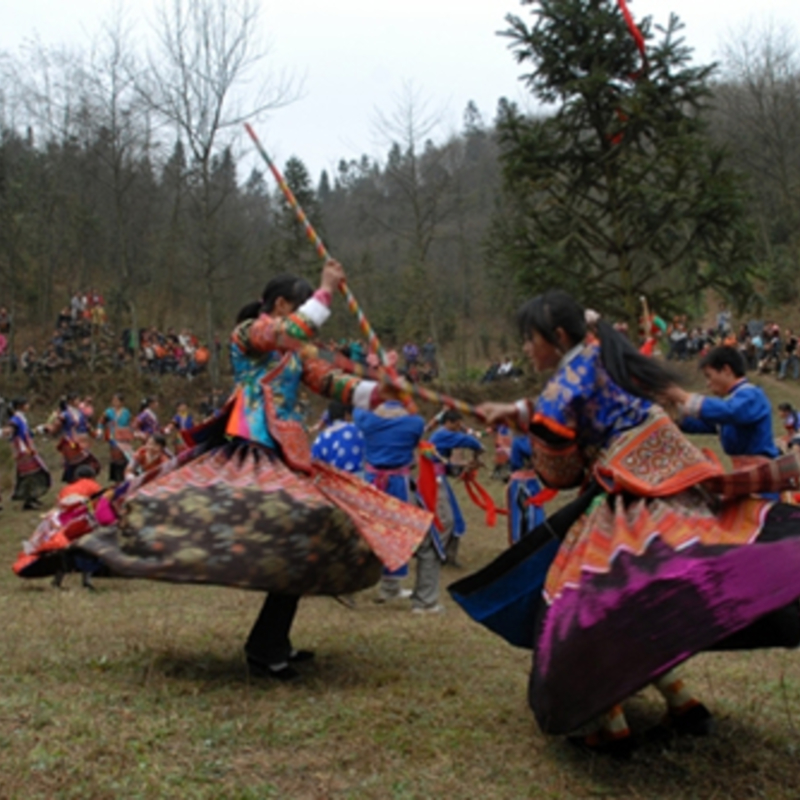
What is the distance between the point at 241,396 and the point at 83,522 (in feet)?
3.80

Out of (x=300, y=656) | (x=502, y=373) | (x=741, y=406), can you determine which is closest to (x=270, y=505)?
(x=300, y=656)

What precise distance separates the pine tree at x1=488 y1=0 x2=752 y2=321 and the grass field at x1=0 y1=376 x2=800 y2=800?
12.0 meters

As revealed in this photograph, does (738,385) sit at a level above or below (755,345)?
above

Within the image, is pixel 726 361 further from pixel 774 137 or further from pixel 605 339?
pixel 774 137

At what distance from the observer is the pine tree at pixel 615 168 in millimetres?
16156

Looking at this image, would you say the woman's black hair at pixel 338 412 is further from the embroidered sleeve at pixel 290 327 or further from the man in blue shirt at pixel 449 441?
the embroidered sleeve at pixel 290 327

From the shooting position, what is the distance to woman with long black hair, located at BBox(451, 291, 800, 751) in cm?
299

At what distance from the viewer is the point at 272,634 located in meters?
4.52

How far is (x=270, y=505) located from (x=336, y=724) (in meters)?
0.96

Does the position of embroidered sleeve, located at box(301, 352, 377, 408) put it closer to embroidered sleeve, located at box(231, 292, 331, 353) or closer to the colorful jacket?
the colorful jacket

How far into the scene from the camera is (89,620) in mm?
6160

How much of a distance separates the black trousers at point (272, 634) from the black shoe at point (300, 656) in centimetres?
25

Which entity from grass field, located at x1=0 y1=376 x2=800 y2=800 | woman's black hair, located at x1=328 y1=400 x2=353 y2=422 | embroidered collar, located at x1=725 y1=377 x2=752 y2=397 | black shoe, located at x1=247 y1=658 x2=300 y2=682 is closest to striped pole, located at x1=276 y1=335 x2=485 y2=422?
grass field, located at x1=0 y1=376 x2=800 y2=800

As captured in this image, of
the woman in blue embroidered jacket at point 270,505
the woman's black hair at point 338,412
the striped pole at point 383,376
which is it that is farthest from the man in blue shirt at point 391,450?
the striped pole at point 383,376
